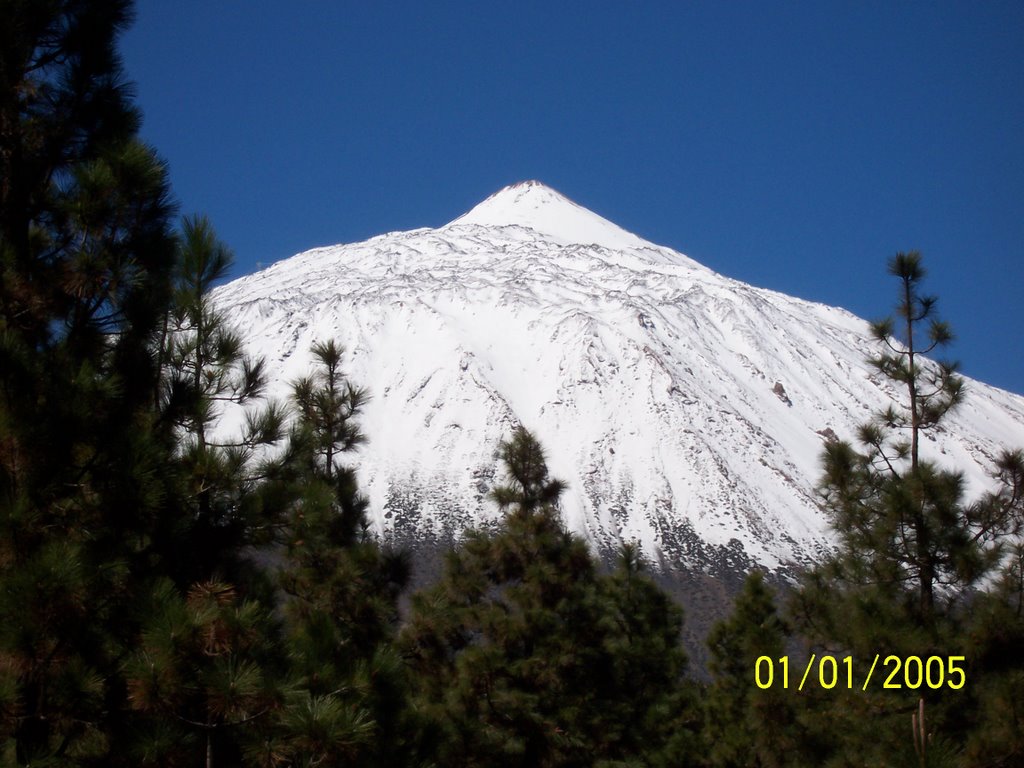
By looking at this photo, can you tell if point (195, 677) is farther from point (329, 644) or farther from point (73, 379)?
point (73, 379)

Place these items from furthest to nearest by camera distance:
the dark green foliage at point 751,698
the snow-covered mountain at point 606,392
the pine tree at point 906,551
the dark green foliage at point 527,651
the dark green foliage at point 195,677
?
the snow-covered mountain at point 606,392, the dark green foliage at point 527,651, the dark green foliage at point 751,698, the pine tree at point 906,551, the dark green foliage at point 195,677

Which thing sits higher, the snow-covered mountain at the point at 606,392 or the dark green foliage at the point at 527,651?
the snow-covered mountain at the point at 606,392

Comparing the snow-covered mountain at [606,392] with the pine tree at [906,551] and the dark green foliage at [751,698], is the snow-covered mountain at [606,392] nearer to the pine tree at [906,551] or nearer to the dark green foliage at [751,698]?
the dark green foliage at [751,698]

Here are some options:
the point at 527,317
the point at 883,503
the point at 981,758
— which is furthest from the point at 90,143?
the point at 527,317

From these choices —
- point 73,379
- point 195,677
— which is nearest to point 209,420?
point 73,379

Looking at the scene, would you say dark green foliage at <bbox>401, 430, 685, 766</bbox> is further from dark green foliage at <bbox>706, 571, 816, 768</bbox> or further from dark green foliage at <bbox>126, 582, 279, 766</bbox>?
dark green foliage at <bbox>126, 582, 279, 766</bbox>

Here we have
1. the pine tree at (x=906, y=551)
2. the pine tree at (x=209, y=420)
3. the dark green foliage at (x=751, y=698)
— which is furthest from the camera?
the dark green foliage at (x=751, y=698)

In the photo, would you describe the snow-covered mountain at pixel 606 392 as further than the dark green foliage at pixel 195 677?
Yes

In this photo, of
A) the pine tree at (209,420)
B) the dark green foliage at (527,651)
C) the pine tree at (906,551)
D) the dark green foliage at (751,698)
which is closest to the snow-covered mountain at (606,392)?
the dark green foliage at (751,698)
